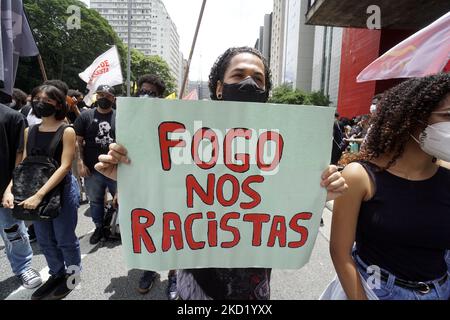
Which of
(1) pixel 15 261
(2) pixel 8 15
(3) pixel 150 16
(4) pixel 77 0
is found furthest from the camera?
(3) pixel 150 16

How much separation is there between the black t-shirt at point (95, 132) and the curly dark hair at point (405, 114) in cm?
291

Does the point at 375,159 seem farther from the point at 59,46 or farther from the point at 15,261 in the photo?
the point at 59,46

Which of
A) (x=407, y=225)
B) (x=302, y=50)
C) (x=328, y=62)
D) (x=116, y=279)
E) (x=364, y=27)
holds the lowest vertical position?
(x=116, y=279)

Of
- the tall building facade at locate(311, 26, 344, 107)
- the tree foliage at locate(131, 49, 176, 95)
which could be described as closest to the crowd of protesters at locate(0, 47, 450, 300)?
the tall building facade at locate(311, 26, 344, 107)

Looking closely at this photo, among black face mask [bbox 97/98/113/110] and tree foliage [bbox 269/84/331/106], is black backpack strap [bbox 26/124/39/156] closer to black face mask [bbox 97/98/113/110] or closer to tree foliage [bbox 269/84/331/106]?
black face mask [bbox 97/98/113/110]

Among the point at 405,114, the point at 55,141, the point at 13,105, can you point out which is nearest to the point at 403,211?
the point at 405,114

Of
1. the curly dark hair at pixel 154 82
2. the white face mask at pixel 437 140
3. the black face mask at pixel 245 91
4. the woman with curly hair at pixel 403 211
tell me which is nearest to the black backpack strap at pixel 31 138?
the curly dark hair at pixel 154 82

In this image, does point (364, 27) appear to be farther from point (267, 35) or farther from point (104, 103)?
point (267, 35)

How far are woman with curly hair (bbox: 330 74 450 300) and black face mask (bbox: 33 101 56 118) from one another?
2210 mm

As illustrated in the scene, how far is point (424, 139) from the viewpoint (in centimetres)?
123

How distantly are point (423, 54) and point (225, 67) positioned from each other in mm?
1397

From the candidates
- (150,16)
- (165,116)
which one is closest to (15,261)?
(165,116)

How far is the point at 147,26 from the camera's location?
89.8 meters

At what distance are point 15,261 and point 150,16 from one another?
86.7 metres
